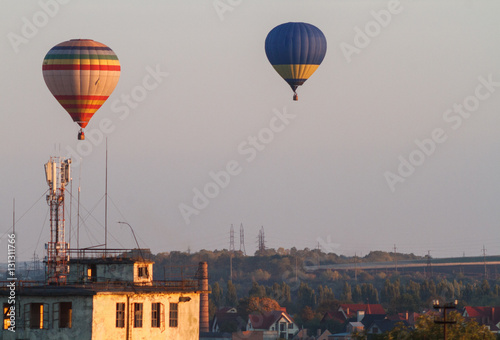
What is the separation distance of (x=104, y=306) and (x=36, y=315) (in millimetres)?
4026

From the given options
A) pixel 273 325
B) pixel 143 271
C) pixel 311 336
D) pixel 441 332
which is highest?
pixel 143 271

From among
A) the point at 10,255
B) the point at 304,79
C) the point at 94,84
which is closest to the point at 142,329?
the point at 10,255

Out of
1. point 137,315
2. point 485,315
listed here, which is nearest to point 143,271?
point 137,315

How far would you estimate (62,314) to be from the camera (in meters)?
69.5

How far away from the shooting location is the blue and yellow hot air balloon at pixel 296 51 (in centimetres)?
11200

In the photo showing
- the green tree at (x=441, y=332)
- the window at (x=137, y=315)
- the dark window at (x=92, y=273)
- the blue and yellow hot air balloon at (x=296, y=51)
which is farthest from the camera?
the blue and yellow hot air balloon at (x=296, y=51)

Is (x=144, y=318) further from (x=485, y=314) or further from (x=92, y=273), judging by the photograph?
(x=485, y=314)

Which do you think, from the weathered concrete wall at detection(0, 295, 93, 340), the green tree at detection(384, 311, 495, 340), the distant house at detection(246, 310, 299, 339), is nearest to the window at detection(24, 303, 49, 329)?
the weathered concrete wall at detection(0, 295, 93, 340)

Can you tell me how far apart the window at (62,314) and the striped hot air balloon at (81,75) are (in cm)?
3004

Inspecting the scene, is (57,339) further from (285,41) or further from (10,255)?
(285,41)

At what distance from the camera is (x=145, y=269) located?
76.6 m

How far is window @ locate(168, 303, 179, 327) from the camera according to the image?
7344cm

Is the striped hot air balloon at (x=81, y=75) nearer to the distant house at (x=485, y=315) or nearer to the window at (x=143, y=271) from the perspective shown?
the window at (x=143, y=271)

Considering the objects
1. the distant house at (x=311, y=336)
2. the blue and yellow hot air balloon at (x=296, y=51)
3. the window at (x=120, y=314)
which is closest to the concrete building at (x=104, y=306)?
the window at (x=120, y=314)
